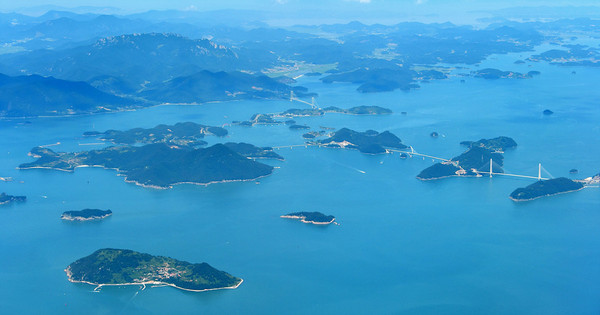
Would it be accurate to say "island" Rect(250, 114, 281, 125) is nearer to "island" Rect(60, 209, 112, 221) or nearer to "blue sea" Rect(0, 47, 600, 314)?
"blue sea" Rect(0, 47, 600, 314)

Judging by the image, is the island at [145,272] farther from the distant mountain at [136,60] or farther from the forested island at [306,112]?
the distant mountain at [136,60]

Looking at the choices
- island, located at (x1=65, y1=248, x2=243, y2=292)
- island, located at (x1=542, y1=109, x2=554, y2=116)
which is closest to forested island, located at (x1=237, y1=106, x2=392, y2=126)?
island, located at (x1=542, y1=109, x2=554, y2=116)

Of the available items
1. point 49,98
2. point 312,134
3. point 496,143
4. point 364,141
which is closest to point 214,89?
point 49,98

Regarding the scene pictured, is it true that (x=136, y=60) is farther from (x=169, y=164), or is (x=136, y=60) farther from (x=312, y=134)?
(x=169, y=164)

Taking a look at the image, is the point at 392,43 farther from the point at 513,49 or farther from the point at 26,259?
the point at 26,259

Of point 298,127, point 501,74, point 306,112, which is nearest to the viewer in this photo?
point 298,127

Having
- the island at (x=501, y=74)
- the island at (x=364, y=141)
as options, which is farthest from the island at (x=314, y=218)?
the island at (x=501, y=74)
